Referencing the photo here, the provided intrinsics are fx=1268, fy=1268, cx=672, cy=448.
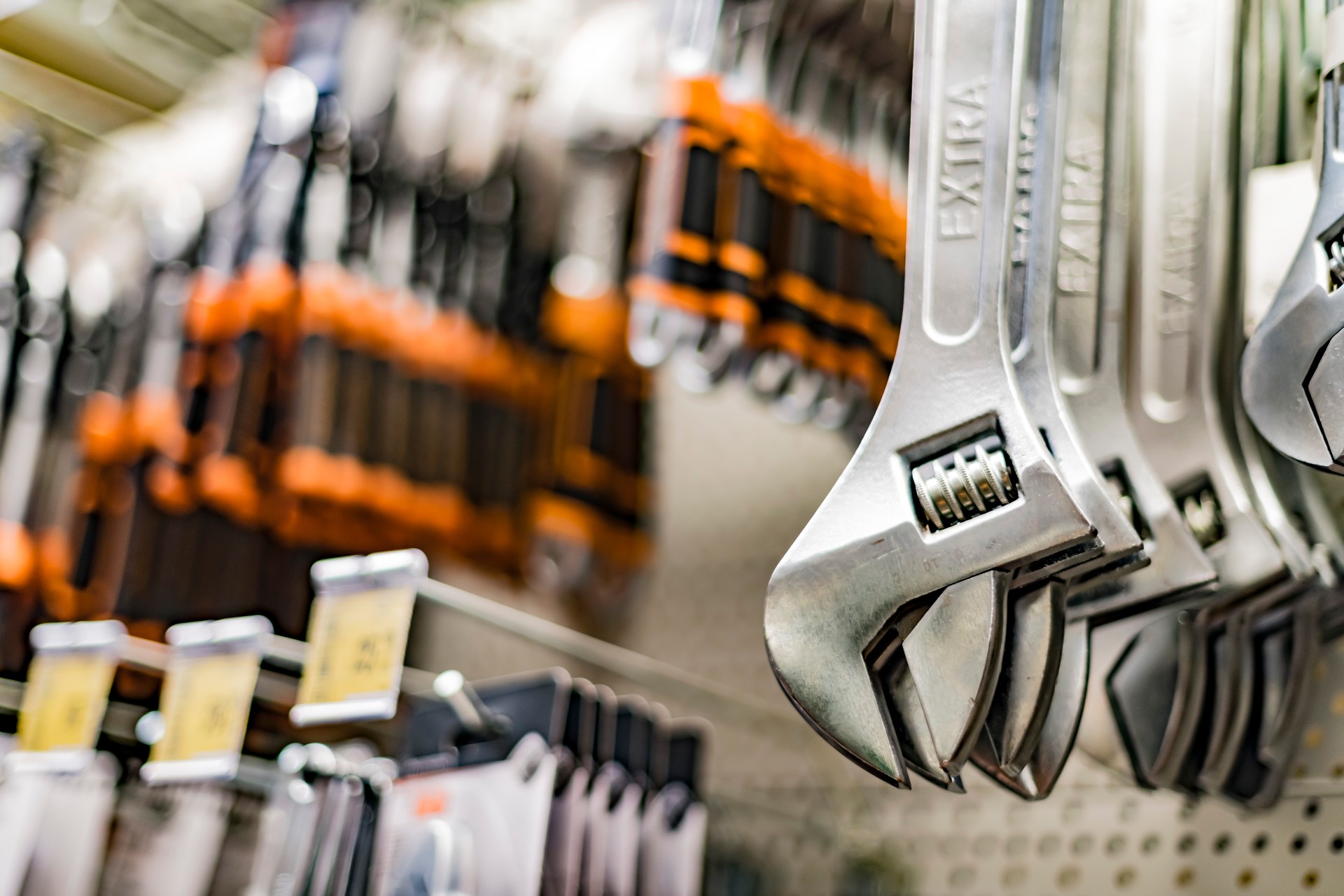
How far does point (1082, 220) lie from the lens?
0.91 meters

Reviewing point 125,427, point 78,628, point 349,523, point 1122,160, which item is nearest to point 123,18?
point 125,427

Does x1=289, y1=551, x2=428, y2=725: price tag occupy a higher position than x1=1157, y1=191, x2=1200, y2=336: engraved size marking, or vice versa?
x1=1157, y1=191, x2=1200, y2=336: engraved size marking

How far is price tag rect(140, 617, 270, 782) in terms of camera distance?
1.17 metres

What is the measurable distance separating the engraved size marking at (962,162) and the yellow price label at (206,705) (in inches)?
31.1

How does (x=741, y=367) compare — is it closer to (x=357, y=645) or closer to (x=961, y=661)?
(x=357, y=645)

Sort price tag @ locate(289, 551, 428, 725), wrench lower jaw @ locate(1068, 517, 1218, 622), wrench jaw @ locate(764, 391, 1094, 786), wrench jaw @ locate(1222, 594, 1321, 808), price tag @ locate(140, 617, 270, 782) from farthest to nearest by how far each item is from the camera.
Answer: price tag @ locate(140, 617, 270, 782) → price tag @ locate(289, 551, 428, 725) → wrench jaw @ locate(1222, 594, 1321, 808) → wrench lower jaw @ locate(1068, 517, 1218, 622) → wrench jaw @ locate(764, 391, 1094, 786)

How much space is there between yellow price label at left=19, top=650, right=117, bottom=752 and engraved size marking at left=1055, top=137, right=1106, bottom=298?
1.01 m

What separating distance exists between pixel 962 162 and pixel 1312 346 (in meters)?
0.23

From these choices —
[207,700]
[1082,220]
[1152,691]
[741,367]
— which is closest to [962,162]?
[1082,220]

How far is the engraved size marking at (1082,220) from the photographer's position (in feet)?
2.95

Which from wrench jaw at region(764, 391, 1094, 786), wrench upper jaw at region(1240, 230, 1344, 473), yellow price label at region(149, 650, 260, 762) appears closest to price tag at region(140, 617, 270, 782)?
yellow price label at region(149, 650, 260, 762)

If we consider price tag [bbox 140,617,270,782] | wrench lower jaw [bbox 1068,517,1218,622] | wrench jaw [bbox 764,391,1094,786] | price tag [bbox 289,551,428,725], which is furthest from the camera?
price tag [bbox 140,617,270,782]

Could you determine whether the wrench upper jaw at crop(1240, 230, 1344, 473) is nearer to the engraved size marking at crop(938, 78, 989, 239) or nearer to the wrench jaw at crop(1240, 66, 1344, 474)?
the wrench jaw at crop(1240, 66, 1344, 474)

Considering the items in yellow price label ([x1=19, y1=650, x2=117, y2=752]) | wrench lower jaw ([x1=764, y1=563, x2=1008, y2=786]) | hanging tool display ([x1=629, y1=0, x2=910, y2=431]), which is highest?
hanging tool display ([x1=629, y1=0, x2=910, y2=431])
